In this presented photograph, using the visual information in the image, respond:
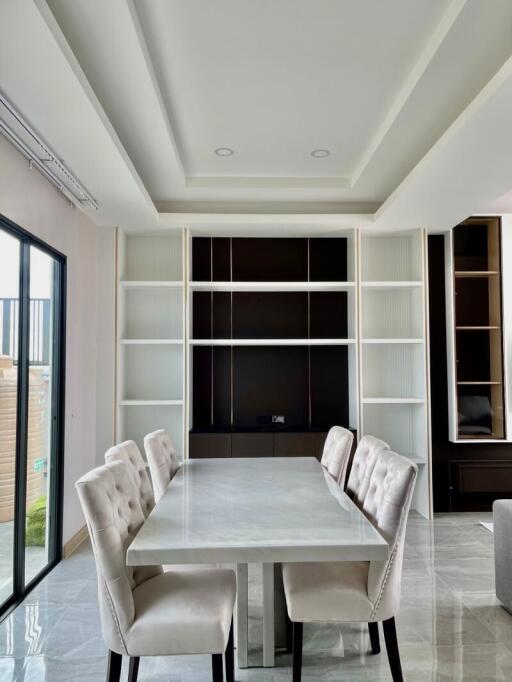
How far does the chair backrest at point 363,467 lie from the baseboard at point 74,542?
2.16 m

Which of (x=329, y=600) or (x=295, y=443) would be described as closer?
(x=329, y=600)

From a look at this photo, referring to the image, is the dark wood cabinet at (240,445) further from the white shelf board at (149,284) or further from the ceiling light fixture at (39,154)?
the ceiling light fixture at (39,154)

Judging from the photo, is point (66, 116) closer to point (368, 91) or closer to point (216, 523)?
point (368, 91)

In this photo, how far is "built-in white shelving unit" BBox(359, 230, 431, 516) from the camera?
15.8 ft

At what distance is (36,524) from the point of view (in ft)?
10.8

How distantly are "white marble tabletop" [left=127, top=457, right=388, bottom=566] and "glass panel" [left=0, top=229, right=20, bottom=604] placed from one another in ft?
3.12

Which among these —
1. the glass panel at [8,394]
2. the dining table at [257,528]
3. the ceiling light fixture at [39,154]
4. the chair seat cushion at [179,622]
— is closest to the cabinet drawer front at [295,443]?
the dining table at [257,528]

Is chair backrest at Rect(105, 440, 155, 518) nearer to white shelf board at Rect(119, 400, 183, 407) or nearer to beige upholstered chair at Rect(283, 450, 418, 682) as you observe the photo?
beige upholstered chair at Rect(283, 450, 418, 682)

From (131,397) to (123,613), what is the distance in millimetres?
3124

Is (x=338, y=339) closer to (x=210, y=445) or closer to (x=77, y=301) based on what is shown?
(x=210, y=445)

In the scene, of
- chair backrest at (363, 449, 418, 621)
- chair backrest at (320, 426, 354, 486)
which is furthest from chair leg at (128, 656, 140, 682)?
chair backrest at (320, 426, 354, 486)

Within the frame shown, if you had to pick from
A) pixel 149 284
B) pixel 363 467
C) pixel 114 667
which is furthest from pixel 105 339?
pixel 114 667

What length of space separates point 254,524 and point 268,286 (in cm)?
294

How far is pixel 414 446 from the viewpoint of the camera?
481 cm
